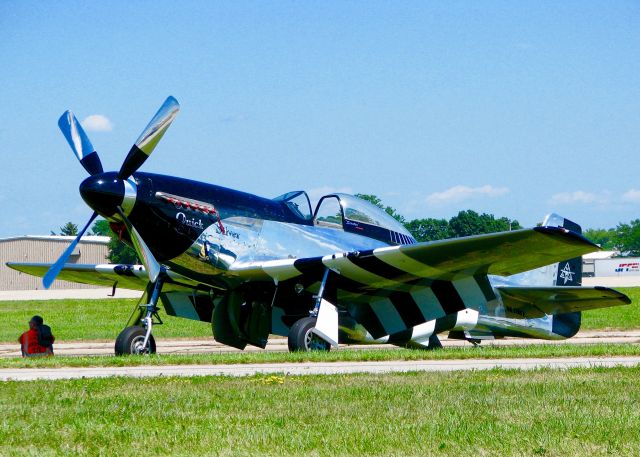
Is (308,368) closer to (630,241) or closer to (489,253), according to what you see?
(489,253)

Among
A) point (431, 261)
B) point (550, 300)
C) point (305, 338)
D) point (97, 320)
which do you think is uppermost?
point (431, 261)

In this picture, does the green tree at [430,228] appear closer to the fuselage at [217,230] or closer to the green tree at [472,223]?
the green tree at [472,223]

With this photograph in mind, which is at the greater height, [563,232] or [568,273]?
[563,232]

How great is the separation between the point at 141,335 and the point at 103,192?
253 centimetres

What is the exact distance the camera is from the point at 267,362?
42.6ft

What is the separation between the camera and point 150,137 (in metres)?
14.5

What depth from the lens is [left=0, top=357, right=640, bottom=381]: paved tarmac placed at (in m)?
11.1

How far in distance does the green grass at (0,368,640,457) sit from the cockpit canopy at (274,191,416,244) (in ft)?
22.0

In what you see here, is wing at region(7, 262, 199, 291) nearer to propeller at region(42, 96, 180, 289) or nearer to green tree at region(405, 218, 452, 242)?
propeller at region(42, 96, 180, 289)

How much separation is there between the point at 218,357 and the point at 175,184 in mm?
2873

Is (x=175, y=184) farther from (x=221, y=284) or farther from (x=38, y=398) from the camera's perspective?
(x=38, y=398)

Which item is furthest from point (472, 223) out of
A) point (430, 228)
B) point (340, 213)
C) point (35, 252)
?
point (340, 213)

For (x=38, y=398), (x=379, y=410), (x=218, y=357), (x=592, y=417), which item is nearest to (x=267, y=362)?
(x=218, y=357)

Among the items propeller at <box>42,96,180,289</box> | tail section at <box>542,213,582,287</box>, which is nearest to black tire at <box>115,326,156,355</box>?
propeller at <box>42,96,180,289</box>
